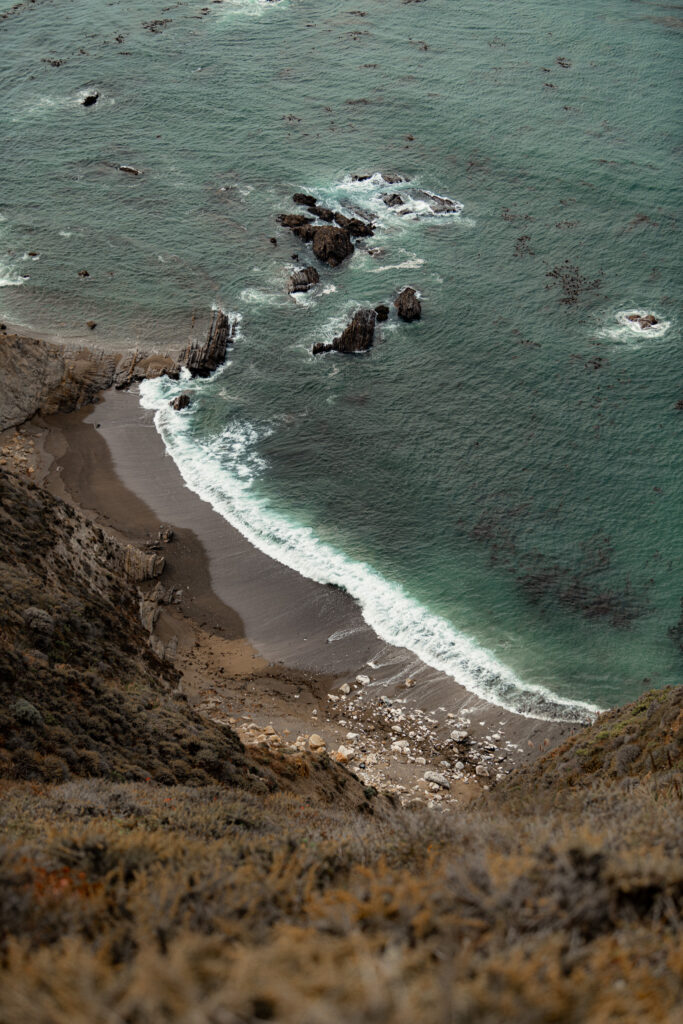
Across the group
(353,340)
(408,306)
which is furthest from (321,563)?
(408,306)

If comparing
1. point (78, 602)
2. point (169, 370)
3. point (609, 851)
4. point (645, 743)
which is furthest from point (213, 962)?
point (169, 370)

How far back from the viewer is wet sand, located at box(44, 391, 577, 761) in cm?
3316

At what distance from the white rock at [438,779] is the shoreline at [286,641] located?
0.22m

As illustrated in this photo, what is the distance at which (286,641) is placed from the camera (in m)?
35.4

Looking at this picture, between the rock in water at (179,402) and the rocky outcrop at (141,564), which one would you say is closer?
the rocky outcrop at (141,564)

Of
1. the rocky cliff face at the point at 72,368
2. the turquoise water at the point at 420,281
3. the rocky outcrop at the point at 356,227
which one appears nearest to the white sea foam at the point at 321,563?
the turquoise water at the point at 420,281

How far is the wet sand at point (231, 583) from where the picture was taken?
109 ft

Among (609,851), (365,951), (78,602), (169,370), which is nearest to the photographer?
(365,951)

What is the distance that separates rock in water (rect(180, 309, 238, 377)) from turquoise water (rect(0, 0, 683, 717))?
1154mm

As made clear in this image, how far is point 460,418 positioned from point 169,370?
61.3 ft

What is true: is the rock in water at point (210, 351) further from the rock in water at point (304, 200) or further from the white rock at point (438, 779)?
the white rock at point (438, 779)

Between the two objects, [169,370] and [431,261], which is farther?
[431,261]

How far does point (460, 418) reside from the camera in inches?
1875

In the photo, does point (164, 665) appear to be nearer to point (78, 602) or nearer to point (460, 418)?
point (78, 602)
